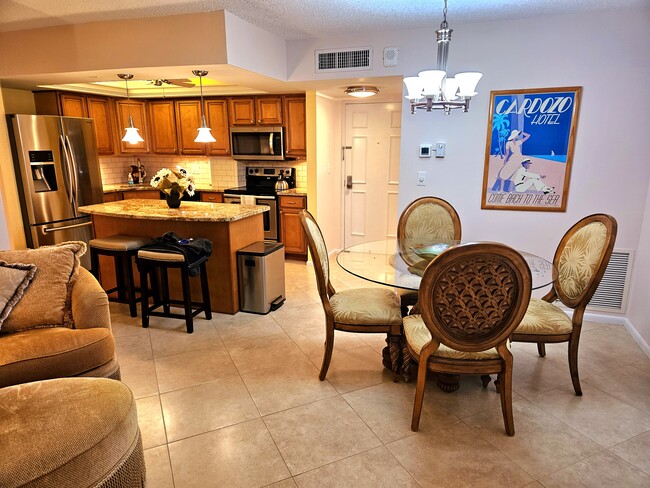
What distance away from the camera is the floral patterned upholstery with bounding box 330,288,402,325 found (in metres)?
2.51

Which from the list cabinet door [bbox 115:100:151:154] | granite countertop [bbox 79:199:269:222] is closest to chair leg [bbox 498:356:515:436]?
granite countertop [bbox 79:199:269:222]

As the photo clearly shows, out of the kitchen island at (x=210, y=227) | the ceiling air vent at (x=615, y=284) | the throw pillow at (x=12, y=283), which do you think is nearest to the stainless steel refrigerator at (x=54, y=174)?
the kitchen island at (x=210, y=227)

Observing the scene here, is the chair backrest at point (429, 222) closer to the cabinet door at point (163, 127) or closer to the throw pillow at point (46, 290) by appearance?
the throw pillow at point (46, 290)

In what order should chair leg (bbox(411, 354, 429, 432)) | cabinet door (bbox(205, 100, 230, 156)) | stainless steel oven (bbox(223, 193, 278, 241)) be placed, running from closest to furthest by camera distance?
1. chair leg (bbox(411, 354, 429, 432))
2. stainless steel oven (bbox(223, 193, 278, 241))
3. cabinet door (bbox(205, 100, 230, 156))

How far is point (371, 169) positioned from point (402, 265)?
3.01 metres

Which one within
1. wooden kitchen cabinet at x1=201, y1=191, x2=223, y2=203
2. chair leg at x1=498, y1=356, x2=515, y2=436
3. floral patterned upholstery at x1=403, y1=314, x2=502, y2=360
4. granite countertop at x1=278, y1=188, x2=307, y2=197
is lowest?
chair leg at x1=498, y1=356, x2=515, y2=436

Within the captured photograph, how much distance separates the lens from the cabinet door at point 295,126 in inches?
210

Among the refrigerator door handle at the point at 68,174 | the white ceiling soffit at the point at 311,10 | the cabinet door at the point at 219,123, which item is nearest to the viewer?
the white ceiling soffit at the point at 311,10

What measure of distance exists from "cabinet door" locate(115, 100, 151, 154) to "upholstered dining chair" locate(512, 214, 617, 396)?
5.63 metres

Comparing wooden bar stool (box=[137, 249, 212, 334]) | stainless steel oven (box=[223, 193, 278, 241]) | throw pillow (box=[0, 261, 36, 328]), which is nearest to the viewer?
throw pillow (box=[0, 261, 36, 328])

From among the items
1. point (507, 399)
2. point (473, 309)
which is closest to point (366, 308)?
point (473, 309)

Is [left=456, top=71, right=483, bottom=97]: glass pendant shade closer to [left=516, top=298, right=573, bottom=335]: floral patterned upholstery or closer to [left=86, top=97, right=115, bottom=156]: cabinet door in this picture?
[left=516, top=298, right=573, bottom=335]: floral patterned upholstery

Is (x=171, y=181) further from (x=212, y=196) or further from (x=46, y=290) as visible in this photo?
(x=212, y=196)

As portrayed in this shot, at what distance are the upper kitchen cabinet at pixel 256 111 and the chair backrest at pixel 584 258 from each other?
388 cm
